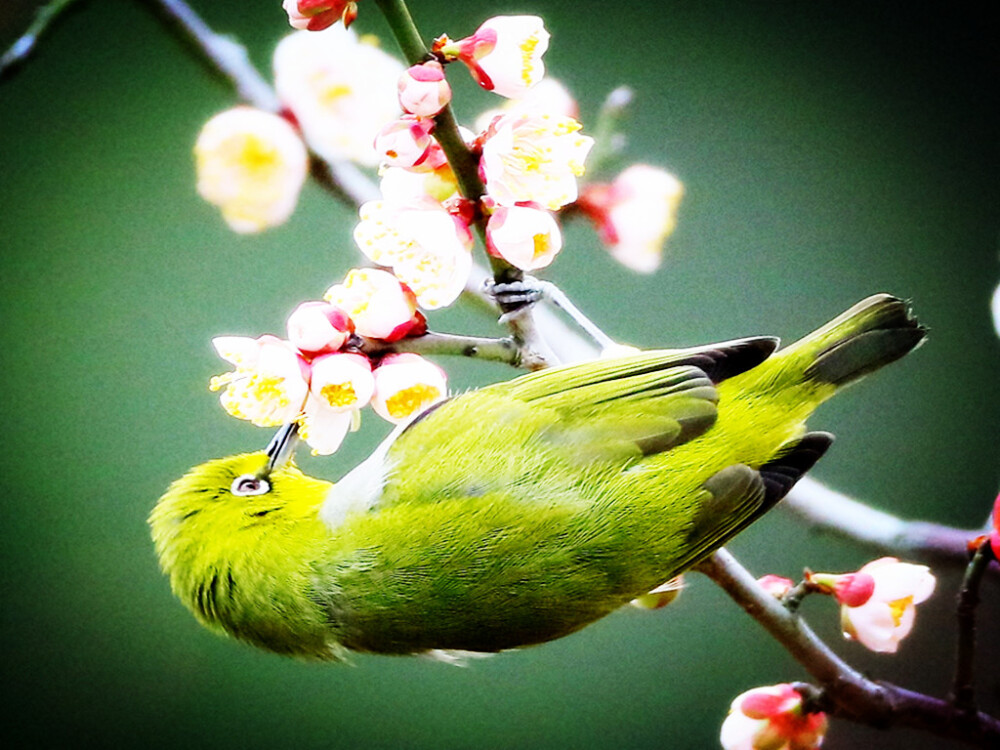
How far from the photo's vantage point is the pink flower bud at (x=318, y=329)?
0.86 meters

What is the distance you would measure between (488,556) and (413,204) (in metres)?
0.35

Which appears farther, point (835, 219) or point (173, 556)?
point (835, 219)

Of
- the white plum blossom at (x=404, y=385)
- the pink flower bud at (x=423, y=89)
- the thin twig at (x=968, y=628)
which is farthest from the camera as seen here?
the thin twig at (x=968, y=628)

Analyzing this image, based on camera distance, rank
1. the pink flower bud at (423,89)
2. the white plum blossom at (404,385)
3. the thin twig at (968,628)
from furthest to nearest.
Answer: the thin twig at (968,628)
the white plum blossom at (404,385)
the pink flower bud at (423,89)

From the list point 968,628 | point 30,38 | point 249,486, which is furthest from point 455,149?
point 968,628

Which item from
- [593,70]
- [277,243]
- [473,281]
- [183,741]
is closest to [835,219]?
[593,70]

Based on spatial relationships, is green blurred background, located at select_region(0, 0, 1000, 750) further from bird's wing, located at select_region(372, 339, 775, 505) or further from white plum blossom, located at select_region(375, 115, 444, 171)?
white plum blossom, located at select_region(375, 115, 444, 171)

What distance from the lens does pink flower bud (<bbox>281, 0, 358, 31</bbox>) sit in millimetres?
800

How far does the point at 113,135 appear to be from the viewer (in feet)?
3.36

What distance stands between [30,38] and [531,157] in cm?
63

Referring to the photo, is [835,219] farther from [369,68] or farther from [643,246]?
[369,68]

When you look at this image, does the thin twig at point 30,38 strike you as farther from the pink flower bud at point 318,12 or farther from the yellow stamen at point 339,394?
the yellow stamen at point 339,394

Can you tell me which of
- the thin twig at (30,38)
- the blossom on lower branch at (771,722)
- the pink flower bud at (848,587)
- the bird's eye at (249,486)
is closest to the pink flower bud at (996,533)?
the pink flower bud at (848,587)

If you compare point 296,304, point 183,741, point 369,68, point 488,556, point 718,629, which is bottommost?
point 718,629
